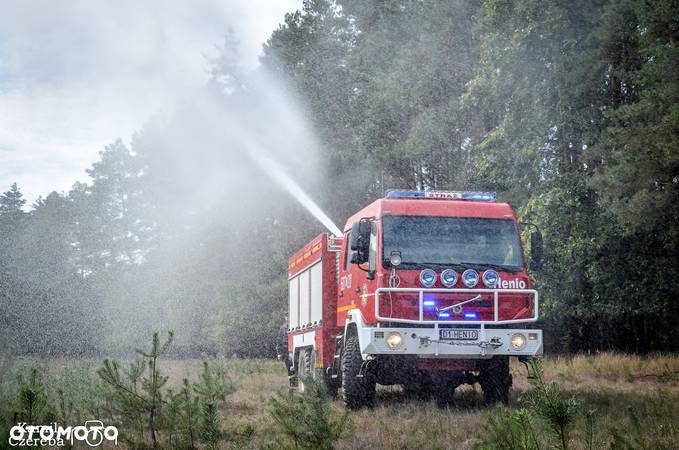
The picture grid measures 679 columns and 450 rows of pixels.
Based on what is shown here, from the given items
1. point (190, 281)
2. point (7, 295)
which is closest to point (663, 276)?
point (190, 281)

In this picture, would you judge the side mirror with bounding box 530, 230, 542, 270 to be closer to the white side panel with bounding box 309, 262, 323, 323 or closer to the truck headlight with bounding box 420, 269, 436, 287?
the truck headlight with bounding box 420, 269, 436, 287

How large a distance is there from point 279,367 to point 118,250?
41470mm

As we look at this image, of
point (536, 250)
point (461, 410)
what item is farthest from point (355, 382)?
point (536, 250)

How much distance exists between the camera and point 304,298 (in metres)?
17.1

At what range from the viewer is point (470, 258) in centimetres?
1228

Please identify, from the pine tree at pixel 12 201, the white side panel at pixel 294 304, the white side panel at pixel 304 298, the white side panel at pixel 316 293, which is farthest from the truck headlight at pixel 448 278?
the pine tree at pixel 12 201

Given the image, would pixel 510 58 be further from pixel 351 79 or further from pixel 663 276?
pixel 351 79

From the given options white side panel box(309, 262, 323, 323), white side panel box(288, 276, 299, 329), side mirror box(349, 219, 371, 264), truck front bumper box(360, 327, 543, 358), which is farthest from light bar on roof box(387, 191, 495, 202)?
white side panel box(288, 276, 299, 329)

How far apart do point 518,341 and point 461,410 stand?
1.40m

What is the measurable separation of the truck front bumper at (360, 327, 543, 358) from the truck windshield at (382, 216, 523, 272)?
0.97m

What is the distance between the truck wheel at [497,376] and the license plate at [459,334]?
879 millimetres

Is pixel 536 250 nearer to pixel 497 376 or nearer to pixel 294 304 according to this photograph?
pixel 497 376

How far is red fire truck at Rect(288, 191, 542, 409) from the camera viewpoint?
11.8 metres

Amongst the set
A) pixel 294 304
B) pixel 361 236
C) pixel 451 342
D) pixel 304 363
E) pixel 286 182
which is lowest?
pixel 304 363
